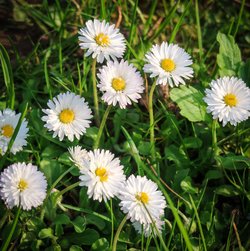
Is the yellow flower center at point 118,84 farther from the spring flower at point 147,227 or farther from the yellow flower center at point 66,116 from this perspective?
the spring flower at point 147,227

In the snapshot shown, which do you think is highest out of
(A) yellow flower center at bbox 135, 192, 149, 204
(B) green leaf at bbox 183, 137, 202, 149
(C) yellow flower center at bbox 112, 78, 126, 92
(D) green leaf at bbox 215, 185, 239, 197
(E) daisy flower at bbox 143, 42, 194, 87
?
(E) daisy flower at bbox 143, 42, 194, 87

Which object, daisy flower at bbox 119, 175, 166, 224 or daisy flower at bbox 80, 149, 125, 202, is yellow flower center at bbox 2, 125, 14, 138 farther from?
daisy flower at bbox 119, 175, 166, 224

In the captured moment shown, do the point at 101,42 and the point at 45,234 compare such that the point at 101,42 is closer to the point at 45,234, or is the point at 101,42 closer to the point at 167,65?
the point at 167,65

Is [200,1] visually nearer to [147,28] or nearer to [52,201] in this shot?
[147,28]

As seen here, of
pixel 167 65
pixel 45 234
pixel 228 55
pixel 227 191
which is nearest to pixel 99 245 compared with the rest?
pixel 45 234

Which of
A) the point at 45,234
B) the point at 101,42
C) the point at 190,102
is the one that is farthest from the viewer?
the point at 190,102

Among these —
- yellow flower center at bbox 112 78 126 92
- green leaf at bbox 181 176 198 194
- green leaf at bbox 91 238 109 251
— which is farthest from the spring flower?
yellow flower center at bbox 112 78 126 92
